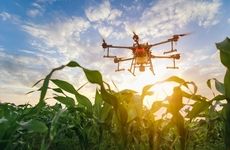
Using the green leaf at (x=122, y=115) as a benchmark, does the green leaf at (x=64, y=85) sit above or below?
above

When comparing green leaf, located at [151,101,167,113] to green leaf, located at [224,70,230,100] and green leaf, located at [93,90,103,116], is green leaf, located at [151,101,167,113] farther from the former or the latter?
green leaf, located at [224,70,230,100]

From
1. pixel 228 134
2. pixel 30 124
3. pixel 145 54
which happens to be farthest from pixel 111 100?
pixel 145 54

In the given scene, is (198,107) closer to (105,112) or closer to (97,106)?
(105,112)

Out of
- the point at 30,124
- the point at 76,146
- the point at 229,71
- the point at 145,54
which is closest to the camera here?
the point at 30,124

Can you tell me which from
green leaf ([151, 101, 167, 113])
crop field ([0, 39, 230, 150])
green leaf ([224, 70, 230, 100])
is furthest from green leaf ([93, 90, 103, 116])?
green leaf ([224, 70, 230, 100])

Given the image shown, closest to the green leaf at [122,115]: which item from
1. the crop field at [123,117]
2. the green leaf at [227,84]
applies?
the crop field at [123,117]

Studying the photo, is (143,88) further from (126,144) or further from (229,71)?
(229,71)

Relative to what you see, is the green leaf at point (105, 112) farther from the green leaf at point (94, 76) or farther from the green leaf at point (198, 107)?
the green leaf at point (198, 107)

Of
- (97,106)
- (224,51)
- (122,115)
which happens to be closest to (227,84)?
(224,51)
